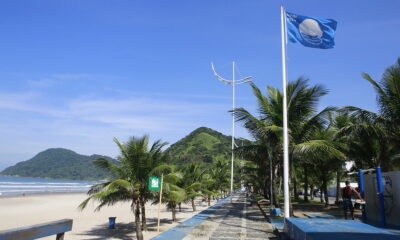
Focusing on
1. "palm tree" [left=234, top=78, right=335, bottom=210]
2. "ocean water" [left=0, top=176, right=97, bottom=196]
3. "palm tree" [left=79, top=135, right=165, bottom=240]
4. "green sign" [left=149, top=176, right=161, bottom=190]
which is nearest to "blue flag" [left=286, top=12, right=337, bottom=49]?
"palm tree" [left=234, top=78, right=335, bottom=210]

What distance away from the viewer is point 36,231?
4.91 metres

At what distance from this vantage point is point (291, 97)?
16.2 metres

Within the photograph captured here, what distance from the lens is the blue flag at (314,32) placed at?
13.0m

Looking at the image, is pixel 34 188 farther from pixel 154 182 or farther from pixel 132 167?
pixel 154 182

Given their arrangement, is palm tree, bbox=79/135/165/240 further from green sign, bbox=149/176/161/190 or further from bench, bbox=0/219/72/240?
bench, bbox=0/219/72/240

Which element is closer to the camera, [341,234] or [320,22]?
[341,234]

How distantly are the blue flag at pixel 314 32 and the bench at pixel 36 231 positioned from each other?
35.1 ft

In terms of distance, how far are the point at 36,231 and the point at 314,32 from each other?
37.9 feet

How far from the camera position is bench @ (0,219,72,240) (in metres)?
4.30

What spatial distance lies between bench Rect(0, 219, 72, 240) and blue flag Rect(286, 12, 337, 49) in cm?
1069

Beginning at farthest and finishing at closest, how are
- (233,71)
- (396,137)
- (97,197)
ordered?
(233,71) < (396,137) < (97,197)

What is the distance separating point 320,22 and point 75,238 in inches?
502

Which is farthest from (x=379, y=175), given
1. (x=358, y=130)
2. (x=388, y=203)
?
(x=358, y=130)

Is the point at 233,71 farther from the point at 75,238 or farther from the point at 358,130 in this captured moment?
the point at 75,238
